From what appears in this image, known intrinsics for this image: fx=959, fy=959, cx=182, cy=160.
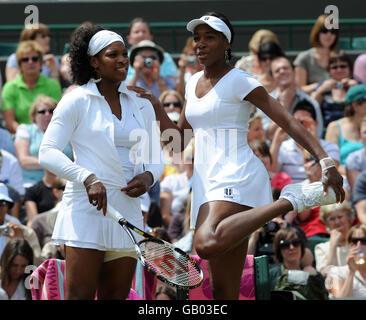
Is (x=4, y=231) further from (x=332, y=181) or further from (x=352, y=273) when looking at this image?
(x=332, y=181)

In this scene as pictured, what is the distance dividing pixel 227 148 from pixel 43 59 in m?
5.71

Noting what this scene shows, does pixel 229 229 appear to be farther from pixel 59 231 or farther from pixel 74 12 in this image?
pixel 74 12

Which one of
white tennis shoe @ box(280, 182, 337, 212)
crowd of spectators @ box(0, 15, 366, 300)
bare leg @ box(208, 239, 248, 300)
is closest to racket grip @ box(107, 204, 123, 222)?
bare leg @ box(208, 239, 248, 300)

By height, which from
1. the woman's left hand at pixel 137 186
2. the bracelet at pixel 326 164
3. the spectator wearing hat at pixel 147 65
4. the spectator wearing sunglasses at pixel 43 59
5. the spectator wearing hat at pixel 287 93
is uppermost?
the spectator wearing sunglasses at pixel 43 59

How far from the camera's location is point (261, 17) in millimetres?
12242

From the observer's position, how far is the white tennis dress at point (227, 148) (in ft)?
16.4

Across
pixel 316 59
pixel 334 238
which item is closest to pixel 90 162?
pixel 334 238

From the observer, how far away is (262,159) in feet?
27.0

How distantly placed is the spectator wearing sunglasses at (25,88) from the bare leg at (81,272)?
5114 mm

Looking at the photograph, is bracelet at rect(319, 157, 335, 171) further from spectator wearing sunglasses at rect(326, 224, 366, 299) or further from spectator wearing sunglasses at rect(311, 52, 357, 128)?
spectator wearing sunglasses at rect(311, 52, 357, 128)

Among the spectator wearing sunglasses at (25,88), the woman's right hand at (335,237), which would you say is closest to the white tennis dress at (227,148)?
the woman's right hand at (335,237)

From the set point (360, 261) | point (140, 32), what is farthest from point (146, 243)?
point (140, 32)

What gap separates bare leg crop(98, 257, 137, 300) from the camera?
4906mm

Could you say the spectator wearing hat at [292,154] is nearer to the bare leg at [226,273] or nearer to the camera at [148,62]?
the camera at [148,62]
